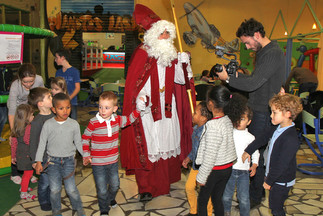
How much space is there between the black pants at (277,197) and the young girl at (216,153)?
1.43ft

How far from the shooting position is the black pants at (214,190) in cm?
292

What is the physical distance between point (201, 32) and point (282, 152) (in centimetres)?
972

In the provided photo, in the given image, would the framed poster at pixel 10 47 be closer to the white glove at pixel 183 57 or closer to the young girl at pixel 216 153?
the white glove at pixel 183 57

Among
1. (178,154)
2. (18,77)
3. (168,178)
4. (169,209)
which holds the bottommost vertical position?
(169,209)

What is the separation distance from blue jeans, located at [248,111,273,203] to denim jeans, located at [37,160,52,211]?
241 centimetres

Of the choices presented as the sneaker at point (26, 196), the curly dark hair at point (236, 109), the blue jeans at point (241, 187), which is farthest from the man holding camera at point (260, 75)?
the sneaker at point (26, 196)

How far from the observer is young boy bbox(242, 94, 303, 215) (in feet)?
9.36

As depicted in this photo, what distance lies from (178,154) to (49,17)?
375 inches

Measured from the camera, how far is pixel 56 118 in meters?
3.41

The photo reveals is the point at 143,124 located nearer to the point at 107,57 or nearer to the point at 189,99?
the point at 189,99

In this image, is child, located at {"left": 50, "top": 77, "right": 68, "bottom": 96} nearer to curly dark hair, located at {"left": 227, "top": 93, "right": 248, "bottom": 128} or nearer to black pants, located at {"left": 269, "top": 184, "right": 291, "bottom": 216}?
curly dark hair, located at {"left": 227, "top": 93, "right": 248, "bottom": 128}

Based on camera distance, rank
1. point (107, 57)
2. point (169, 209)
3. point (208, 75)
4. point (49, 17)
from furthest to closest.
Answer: point (107, 57), point (49, 17), point (208, 75), point (169, 209)

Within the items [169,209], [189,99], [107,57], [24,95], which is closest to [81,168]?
[24,95]

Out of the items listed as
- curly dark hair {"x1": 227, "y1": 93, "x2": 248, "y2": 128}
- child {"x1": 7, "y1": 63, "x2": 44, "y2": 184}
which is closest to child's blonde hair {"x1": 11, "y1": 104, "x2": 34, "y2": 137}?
child {"x1": 7, "y1": 63, "x2": 44, "y2": 184}
